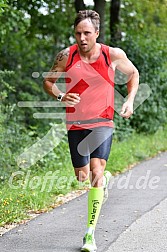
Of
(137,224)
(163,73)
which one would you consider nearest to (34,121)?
(163,73)

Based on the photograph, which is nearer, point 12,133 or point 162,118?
point 12,133

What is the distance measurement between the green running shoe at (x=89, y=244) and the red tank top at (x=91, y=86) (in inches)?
40.5

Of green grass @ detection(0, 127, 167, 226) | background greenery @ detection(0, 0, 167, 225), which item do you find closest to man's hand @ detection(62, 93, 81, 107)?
green grass @ detection(0, 127, 167, 226)

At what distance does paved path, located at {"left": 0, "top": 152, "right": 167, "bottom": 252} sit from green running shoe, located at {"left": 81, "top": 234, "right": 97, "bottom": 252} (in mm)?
101

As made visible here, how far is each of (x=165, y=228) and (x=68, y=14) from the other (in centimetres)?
1228

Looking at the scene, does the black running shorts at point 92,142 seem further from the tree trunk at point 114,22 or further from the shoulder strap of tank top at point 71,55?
the tree trunk at point 114,22

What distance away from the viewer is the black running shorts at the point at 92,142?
584 cm

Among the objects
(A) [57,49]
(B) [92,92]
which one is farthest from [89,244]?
(A) [57,49]

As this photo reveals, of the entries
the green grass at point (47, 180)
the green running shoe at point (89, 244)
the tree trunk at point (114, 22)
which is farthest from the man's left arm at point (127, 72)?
the tree trunk at point (114, 22)

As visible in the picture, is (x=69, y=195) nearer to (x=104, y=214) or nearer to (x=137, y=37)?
(x=104, y=214)

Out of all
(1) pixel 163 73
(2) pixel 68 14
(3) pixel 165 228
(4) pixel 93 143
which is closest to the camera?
(4) pixel 93 143

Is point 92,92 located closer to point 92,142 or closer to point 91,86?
point 91,86

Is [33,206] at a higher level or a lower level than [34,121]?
higher

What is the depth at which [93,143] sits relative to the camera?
5.86m
